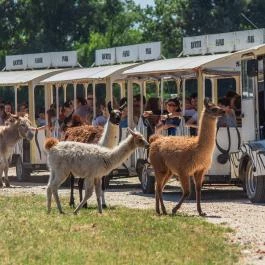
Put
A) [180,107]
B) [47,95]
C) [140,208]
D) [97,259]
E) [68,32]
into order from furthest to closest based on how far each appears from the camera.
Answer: [68,32]
[47,95]
[180,107]
[140,208]
[97,259]

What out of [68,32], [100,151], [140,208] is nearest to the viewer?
[100,151]

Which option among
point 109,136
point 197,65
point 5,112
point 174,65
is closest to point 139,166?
point 174,65

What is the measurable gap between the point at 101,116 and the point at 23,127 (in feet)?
9.05

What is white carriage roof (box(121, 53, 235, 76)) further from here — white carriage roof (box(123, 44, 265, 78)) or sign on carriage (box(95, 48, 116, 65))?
sign on carriage (box(95, 48, 116, 65))

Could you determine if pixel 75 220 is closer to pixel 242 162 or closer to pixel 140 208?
pixel 140 208

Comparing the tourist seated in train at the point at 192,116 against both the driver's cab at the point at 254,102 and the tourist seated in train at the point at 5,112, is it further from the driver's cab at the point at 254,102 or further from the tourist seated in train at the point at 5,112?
the tourist seated in train at the point at 5,112

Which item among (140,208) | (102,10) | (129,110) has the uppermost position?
(102,10)

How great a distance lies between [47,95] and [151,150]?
11267 millimetres

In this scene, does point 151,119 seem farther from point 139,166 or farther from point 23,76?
point 23,76

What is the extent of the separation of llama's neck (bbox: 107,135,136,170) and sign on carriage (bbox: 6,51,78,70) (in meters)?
13.5

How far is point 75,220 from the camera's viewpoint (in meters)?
15.9

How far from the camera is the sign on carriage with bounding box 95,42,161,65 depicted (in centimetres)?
2533

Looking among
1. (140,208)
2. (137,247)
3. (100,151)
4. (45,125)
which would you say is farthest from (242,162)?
(45,125)

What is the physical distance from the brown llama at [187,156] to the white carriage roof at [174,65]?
284cm
